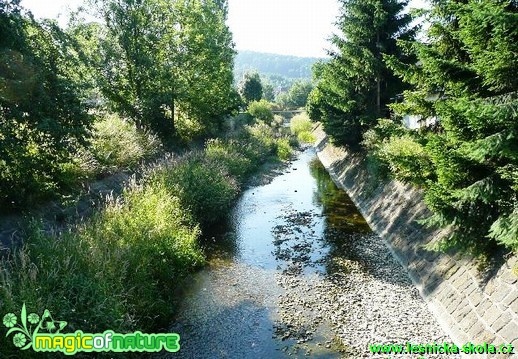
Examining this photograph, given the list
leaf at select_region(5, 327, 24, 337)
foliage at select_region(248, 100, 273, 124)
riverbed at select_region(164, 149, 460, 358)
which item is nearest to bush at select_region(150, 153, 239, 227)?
riverbed at select_region(164, 149, 460, 358)

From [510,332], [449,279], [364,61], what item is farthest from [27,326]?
[364,61]

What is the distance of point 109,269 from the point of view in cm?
740

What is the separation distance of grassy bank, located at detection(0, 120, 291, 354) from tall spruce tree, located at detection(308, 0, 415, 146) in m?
9.27

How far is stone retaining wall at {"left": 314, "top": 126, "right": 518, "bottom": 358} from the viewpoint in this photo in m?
6.45

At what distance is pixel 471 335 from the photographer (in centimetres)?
678

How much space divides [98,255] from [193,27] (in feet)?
65.1

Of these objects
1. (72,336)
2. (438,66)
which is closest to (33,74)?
(72,336)

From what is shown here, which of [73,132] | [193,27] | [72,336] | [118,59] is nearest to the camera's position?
[72,336]

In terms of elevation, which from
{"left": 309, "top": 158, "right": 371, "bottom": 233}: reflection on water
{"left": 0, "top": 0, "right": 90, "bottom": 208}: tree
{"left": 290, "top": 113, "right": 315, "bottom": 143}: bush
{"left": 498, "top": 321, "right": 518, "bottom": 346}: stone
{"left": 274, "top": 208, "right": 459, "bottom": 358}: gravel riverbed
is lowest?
{"left": 290, "top": 113, "right": 315, "bottom": 143}: bush

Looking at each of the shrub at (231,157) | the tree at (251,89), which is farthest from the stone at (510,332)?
the tree at (251,89)

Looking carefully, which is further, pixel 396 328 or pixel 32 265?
pixel 396 328

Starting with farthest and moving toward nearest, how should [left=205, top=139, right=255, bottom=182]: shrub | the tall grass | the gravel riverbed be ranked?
[left=205, top=139, right=255, bottom=182]: shrub → the tall grass → the gravel riverbed

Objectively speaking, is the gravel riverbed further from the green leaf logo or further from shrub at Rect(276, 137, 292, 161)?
shrub at Rect(276, 137, 292, 161)

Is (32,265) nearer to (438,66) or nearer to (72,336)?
(72,336)
